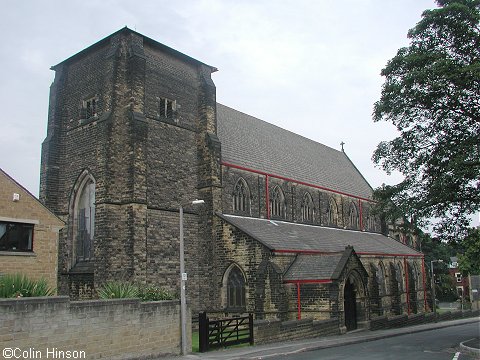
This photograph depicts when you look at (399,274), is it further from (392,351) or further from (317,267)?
(392,351)

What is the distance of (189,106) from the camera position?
28297 mm

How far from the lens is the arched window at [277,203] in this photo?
32.3 meters

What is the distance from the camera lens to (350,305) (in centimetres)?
2627

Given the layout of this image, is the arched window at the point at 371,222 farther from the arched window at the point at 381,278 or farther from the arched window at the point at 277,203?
the arched window at the point at 277,203

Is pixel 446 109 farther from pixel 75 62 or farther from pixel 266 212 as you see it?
pixel 75 62

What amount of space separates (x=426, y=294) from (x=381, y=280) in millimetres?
9770

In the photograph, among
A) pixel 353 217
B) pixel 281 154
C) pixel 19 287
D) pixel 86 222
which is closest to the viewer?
pixel 19 287

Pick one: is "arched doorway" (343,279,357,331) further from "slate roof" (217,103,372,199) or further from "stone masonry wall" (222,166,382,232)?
"slate roof" (217,103,372,199)

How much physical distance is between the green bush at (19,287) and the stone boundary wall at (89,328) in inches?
29.5

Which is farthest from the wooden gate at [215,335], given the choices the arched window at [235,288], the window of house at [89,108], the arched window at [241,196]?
the window of house at [89,108]

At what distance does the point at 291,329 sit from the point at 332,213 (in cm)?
1889

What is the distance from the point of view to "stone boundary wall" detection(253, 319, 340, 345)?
20.1m

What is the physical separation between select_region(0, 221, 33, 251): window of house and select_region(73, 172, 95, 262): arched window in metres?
5.26

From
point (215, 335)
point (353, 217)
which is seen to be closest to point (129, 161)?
point (215, 335)
